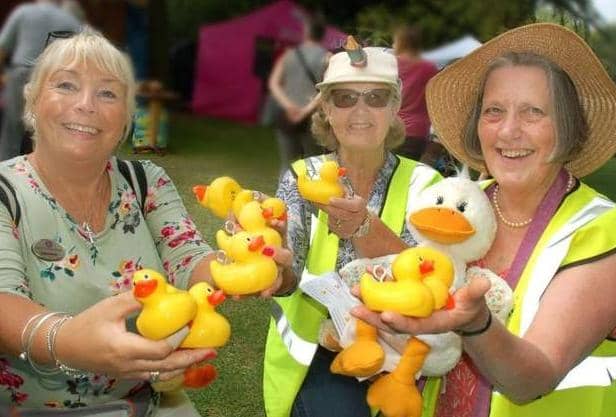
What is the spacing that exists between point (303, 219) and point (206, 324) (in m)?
0.79

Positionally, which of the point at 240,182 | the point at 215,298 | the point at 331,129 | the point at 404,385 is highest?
the point at 331,129

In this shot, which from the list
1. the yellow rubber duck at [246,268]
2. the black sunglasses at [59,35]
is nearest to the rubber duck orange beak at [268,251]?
the yellow rubber duck at [246,268]

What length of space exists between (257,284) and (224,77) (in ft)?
13.8

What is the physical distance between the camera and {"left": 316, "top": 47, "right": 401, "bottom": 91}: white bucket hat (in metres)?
2.20

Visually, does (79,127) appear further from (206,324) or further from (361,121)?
(361,121)

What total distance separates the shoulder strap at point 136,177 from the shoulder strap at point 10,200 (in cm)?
28

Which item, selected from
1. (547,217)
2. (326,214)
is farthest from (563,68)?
(326,214)

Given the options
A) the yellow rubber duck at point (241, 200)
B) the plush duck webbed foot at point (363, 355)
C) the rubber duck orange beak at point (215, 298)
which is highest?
the yellow rubber duck at point (241, 200)

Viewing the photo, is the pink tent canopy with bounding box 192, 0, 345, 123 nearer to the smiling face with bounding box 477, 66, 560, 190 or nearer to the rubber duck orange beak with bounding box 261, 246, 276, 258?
the smiling face with bounding box 477, 66, 560, 190

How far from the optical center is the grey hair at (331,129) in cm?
228

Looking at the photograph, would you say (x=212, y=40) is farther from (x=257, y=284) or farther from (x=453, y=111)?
→ (x=257, y=284)

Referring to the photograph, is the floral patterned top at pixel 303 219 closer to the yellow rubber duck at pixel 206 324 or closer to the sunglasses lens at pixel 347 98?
the sunglasses lens at pixel 347 98

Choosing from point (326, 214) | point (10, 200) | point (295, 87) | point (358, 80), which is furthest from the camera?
point (295, 87)

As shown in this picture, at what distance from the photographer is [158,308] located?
1263 millimetres
